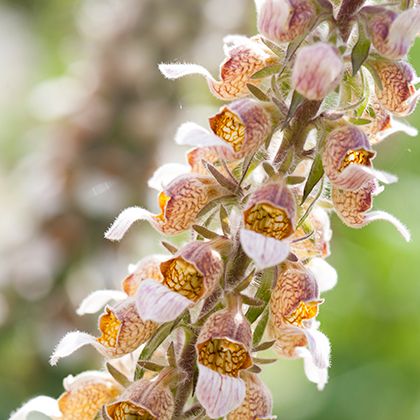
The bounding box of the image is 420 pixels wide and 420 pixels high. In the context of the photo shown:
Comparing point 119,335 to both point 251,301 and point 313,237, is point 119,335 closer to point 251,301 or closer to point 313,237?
point 251,301

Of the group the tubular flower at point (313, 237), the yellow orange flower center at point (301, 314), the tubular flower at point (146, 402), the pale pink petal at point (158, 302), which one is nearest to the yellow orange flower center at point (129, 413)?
the tubular flower at point (146, 402)

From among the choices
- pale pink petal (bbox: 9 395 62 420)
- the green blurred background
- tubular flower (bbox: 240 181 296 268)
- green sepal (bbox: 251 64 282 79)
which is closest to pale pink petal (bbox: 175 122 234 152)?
tubular flower (bbox: 240 181 296 268)

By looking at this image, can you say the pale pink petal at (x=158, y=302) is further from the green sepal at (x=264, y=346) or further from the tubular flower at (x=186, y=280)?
the green sepal at (x=264, y=346)

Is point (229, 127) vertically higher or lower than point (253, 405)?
higher

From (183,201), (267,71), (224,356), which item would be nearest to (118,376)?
(224,356)

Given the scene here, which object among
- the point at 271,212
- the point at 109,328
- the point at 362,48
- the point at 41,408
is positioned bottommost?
the point at 41,408

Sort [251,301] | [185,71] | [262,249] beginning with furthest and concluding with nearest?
1. [185,71]
2. [251,301]
3. [262,249]

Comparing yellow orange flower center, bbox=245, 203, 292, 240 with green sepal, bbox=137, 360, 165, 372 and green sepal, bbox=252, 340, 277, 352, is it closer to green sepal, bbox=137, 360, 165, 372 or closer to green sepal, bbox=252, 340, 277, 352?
green sepal, bbox=252, 340, 277, 352
